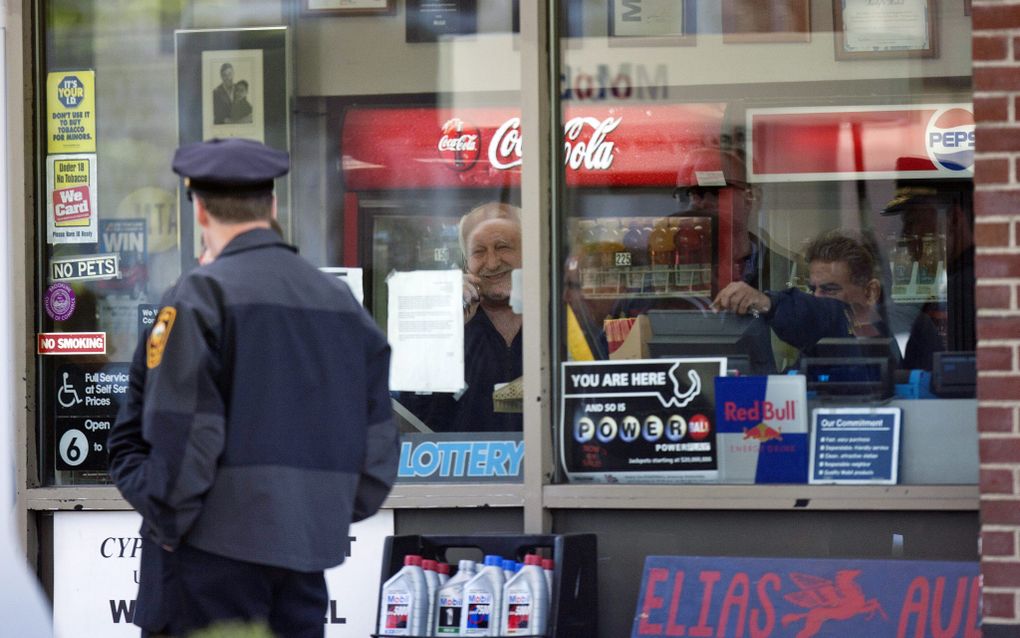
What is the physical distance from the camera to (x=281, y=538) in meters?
3.73

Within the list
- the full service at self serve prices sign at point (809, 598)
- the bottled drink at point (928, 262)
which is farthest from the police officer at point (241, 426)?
the bottled drink at point (928, 262)

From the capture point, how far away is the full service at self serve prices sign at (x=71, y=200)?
5.96 meters

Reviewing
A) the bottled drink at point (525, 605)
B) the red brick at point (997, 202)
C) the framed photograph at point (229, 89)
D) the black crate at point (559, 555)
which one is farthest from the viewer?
the framed photograph at point (229, 89)

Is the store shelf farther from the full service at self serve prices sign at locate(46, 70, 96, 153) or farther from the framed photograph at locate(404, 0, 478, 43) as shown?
the full service at self serve prices sign at locate(46, 70, 96, 153)

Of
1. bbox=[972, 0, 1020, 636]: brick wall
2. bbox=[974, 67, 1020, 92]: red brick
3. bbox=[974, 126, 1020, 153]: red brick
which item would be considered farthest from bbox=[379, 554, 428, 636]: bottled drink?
bbox=[974, 67, 1020, 92]: red brick

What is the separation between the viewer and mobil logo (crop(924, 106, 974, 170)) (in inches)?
224

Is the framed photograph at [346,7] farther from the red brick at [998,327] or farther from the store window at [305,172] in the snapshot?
the red brick at [998,327]

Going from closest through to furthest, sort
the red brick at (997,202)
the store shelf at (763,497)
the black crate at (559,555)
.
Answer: the red brick at (997,202)
the black crate at (559,555)
the store shelf at (763,497)

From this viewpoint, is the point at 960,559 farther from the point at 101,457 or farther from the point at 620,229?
the point at 101,457

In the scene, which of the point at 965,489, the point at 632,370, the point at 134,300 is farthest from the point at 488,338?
the point at 965,489

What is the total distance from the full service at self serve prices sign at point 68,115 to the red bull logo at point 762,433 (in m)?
2.86

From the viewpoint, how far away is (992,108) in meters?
4.38

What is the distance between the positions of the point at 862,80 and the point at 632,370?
1.47m

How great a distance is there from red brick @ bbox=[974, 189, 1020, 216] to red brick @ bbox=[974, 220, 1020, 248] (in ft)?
0.12
